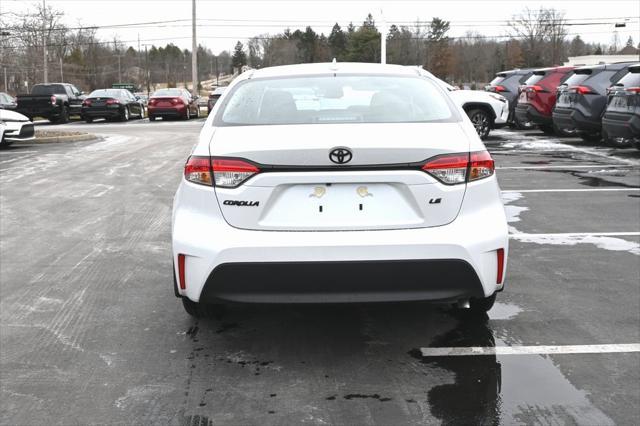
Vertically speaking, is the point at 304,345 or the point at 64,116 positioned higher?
the point at 64,116

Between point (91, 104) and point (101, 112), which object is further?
point (101, 112)

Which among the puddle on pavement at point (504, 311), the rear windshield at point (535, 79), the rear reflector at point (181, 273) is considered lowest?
the puddle on pavement at point (504, 311)

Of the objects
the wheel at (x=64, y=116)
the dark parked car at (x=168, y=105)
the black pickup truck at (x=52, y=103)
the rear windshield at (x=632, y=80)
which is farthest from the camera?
the dark parked car at (x=168, y=105)

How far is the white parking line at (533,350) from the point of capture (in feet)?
12.7

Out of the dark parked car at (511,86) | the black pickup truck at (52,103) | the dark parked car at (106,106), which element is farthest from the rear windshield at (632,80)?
the black pickup truck at (52,103)

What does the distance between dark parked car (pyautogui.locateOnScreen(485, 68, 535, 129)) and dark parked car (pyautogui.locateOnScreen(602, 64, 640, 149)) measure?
25.9 feet

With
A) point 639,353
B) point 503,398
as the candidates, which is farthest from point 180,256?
point 639,353

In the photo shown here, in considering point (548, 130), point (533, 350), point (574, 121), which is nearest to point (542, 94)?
point (548, 130)

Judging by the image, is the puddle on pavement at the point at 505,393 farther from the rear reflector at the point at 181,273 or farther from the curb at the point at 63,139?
the curb at the point at 63,139

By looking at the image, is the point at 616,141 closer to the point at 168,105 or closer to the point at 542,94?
the point at 542,94

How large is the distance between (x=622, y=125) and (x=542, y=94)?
5821 millimetres

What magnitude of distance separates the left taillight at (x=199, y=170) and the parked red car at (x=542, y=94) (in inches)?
622

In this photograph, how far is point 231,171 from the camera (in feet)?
11.7

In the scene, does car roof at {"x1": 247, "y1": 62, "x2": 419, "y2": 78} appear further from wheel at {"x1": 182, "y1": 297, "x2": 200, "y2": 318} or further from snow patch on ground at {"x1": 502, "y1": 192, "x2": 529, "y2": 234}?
snow patch on ground at {"x1": 502, "y1": 192, "x2": 529, "y2": 234}
